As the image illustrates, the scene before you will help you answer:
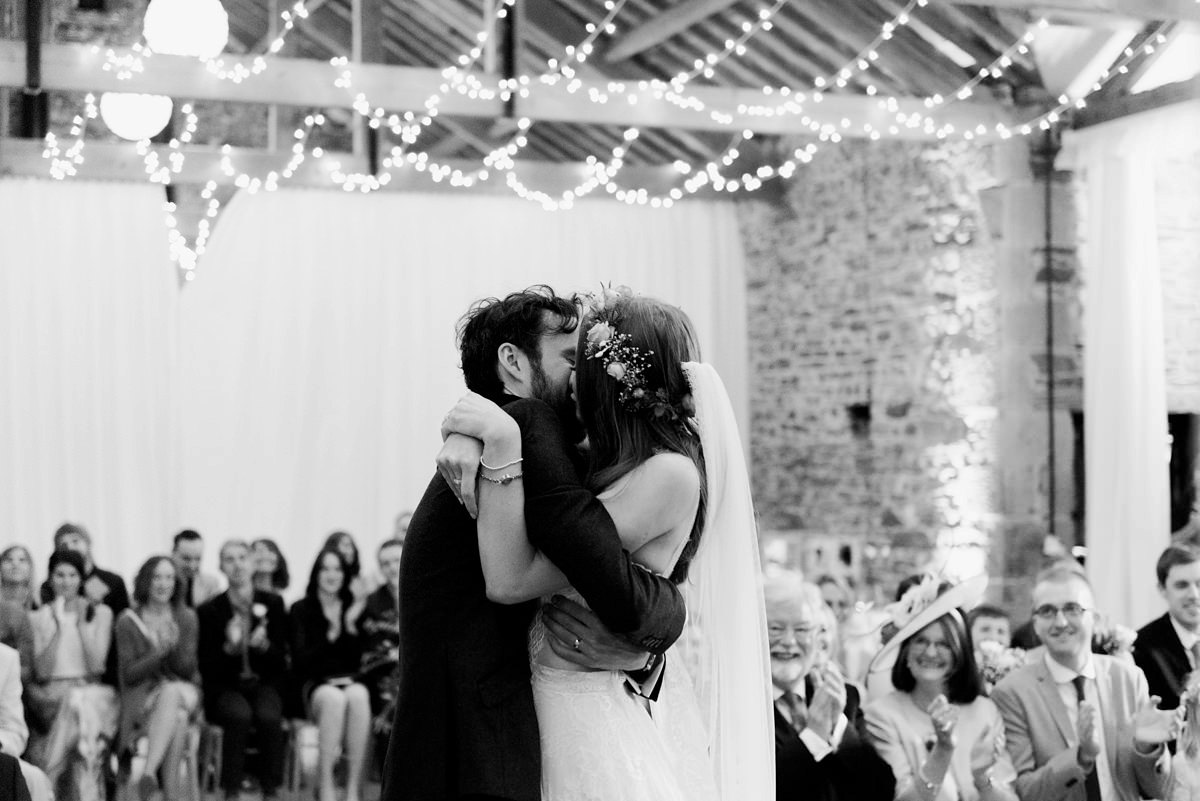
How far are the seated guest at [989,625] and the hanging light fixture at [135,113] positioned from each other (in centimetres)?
537

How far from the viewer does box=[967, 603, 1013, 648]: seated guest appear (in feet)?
16.1

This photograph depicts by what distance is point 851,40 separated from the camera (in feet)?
27.3

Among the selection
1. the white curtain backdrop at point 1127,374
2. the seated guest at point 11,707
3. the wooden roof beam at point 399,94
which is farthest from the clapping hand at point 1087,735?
the wooden roof beam at point 399,94

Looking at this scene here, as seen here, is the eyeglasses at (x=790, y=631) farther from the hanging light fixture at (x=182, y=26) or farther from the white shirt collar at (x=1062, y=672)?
the hanging light fixture at (x=182, y=26)

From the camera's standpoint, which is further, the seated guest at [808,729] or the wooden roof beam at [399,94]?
the wooden roof beam at [399,94]

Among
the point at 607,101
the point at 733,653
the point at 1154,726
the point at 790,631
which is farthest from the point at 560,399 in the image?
the point at 607,101

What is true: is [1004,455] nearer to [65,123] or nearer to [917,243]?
[917,243]

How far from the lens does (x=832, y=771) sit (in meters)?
3.55

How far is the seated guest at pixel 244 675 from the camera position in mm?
5910

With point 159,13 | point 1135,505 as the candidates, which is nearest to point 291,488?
point 159,13

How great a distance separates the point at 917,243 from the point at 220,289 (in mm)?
3919

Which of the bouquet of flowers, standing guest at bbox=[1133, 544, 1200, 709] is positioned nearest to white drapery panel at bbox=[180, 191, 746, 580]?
the bouquet of flowers

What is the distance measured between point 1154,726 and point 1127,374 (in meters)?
4.01

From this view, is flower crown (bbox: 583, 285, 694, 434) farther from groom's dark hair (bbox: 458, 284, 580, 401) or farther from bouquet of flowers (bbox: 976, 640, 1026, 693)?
bouquet of flowers (bbox: 976, 640, 1026, 693)
